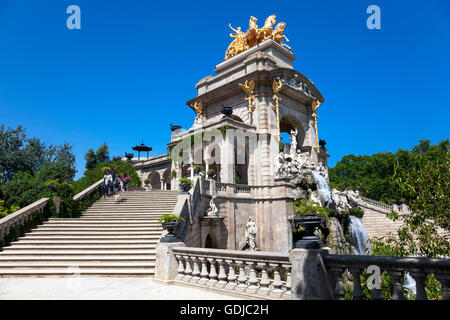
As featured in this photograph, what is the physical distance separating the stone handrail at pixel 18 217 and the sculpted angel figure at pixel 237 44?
25224 mm

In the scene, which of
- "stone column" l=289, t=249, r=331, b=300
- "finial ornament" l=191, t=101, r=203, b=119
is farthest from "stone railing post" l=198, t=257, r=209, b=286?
"finial ornament" l=191, t=101, r=203, b=119

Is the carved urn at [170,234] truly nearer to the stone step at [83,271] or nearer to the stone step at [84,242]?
the stone step at [83,271]

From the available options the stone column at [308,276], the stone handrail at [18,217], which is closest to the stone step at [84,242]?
the stone handrail at [18,217]

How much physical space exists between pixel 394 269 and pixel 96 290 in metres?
7.07

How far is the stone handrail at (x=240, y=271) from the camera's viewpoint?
6527mm

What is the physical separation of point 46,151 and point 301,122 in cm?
3949

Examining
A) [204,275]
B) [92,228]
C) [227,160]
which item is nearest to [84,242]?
[92,228]

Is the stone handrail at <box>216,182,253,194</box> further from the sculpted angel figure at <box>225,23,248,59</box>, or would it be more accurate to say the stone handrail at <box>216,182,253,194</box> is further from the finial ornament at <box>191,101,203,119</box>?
the sculpted angel figure at <box>225,23,248,59</box>

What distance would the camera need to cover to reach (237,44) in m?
33.1

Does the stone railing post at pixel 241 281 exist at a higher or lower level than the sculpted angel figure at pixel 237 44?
lower

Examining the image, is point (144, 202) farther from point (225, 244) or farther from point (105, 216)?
point (225, 244)

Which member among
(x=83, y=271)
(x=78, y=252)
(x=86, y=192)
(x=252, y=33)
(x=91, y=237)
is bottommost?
(x=83, y=271)

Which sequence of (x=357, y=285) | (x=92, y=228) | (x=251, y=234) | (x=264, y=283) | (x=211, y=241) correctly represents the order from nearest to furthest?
(x=357, y=285), (x=264, y=283), (x=92, y=228), (x=211, y=241), (x=251, y=234)

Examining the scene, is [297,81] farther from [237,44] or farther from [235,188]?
[235,188]
